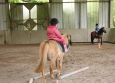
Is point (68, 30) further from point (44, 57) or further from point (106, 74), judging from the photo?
point (44, 57)

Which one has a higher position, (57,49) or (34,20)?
(34,20)

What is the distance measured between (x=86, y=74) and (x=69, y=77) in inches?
25.1

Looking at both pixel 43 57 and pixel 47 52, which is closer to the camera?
pixel 43 57

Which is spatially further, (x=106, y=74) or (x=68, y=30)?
(x=68, y=30)

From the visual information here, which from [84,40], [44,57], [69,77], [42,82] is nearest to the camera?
[44,57]

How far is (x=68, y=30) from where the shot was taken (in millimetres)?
19453

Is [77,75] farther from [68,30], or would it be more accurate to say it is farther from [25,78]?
[68,30]

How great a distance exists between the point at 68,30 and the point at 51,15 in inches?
88.4

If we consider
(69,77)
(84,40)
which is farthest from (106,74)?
(84,40)

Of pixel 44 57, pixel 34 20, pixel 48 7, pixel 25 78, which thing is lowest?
pixel 25 78

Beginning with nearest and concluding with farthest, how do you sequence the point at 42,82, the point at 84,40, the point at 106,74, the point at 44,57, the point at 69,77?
the point at 44,57
the point at 42,82
the point at 69,77
the point at 106,74
the point at 84,40

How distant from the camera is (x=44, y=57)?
4.64 m

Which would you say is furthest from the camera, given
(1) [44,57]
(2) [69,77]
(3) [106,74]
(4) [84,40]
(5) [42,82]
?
(4) [84,40]

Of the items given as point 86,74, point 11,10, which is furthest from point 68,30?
point 86,74
